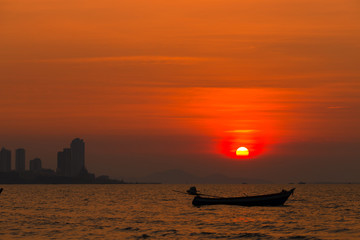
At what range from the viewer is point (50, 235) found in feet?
200

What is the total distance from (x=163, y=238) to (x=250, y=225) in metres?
17.3

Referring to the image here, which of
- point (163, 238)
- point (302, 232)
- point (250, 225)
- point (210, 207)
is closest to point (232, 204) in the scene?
point (210, 207)

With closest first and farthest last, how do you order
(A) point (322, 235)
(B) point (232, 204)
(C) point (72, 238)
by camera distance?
(C) point (72, 238) < (A) point (322, 235) < (B) point (232, 204)

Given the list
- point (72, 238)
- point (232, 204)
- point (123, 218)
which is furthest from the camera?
point (232, 204)

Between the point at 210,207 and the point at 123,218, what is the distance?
1125 inches

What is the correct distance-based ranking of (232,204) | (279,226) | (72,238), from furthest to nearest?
(232,204) < (279,226) < (72,238)

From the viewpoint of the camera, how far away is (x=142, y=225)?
73250mm

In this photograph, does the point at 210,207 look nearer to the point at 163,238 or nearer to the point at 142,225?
the point at 142,225

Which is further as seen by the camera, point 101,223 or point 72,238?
point 101,223

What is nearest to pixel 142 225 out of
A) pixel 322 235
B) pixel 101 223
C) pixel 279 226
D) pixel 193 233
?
pixel 101 223

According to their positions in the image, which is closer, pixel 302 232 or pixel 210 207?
pixel 302 232

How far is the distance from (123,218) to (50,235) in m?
23.8

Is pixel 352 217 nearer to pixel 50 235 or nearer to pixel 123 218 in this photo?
pixel 123 218

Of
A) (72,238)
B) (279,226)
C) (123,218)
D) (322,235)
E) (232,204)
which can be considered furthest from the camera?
(232,204)
